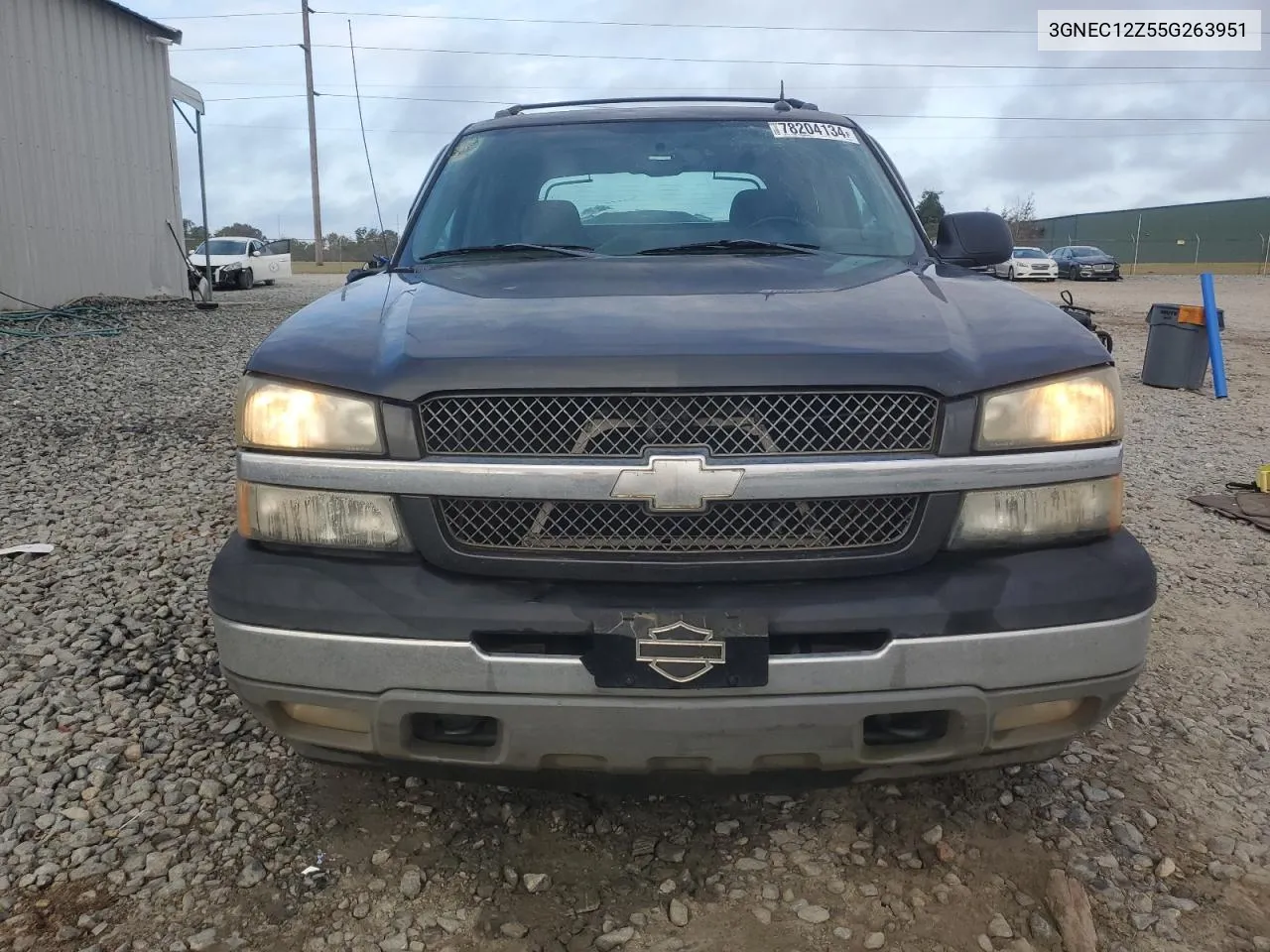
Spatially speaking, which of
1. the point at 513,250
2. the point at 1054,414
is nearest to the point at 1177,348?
the point at 513,250

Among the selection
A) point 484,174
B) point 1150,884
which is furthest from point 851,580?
point 484,174

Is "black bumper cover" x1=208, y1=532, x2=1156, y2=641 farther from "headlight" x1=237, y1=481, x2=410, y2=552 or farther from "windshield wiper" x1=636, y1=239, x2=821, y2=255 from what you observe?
"windshield wiper" x1=636, y1=239, x2=821, y2=255

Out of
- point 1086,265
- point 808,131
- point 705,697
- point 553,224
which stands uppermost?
point 808,131

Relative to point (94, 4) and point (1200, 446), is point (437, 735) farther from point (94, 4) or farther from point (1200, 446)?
point (94, 4)

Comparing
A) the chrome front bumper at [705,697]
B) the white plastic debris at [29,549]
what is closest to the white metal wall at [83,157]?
the white plastic debris at [29,549]

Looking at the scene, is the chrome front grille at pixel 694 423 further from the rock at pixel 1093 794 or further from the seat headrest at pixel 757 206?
the seat headrest at pixel 757 206

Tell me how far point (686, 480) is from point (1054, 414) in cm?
77

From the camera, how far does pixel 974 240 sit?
3271 mm

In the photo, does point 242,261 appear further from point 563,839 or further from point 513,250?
point 563,839

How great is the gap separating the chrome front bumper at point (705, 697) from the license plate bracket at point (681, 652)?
0.03 m

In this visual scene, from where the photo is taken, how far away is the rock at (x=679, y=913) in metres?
2.08

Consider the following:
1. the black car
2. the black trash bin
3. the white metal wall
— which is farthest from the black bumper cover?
the black car

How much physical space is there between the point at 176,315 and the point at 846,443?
1497cm

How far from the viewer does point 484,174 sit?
3.48 meters
